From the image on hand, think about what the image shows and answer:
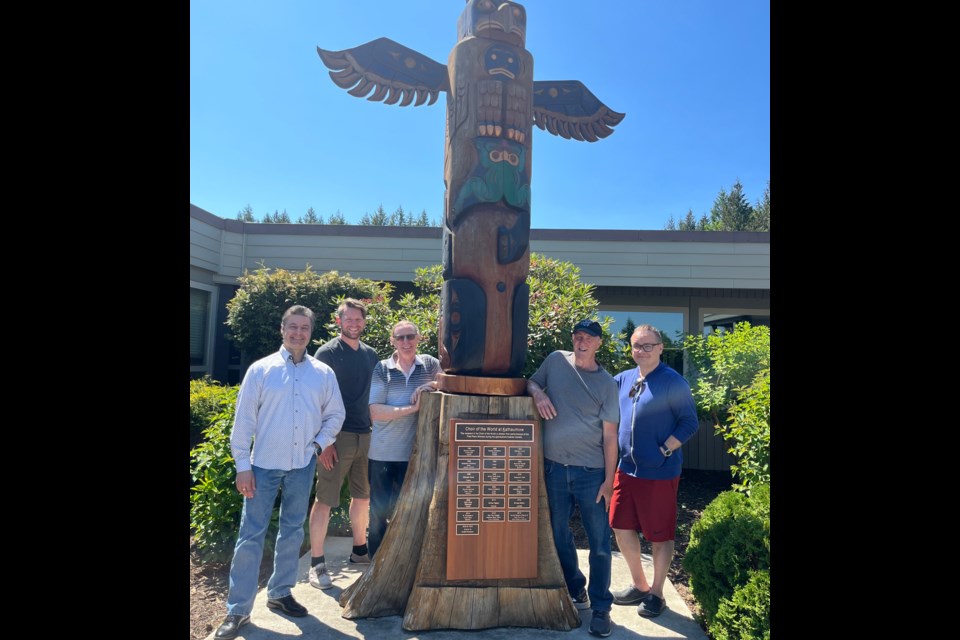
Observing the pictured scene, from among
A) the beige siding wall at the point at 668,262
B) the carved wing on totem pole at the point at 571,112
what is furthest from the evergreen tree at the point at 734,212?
the carved wing on totem pole at the point at 571,112

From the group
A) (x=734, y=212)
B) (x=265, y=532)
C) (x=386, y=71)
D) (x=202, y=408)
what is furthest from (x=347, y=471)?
(x=734, y=212)

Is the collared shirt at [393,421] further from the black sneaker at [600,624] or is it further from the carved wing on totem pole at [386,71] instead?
the carved wing on totem pole at [386,71]

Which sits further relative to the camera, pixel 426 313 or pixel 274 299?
pixel 274 299

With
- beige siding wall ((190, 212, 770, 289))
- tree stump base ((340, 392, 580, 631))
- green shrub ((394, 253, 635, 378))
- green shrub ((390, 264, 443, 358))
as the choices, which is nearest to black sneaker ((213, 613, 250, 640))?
tree stump base ((340, 392, 580, 631))

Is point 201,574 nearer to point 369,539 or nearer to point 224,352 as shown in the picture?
point 369,539

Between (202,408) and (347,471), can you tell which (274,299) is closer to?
(202,408)

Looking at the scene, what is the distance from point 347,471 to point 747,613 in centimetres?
272

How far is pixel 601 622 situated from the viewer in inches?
123

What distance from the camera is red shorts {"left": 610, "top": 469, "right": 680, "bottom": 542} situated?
3.35m

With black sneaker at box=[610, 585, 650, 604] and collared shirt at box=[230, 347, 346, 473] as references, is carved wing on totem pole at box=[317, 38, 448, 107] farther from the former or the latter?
black sneaker at box=[610, 585, 650, 604]

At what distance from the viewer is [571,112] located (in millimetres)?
4598
